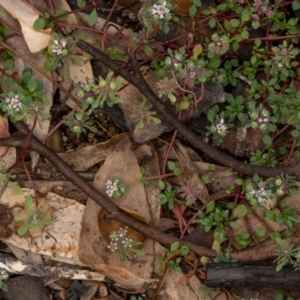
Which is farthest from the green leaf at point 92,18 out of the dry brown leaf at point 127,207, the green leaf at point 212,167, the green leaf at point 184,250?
the green leaf at point 184,250

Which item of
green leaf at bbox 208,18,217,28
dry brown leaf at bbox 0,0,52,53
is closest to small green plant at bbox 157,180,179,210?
green leaf at bbox 208,18,217,28

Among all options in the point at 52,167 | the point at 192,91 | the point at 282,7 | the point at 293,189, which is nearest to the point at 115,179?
the point at 52,167

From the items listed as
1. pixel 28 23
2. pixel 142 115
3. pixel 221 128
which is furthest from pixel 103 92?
Answer: pixel 221 128

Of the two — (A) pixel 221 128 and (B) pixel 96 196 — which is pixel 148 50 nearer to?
(A) pixel 221 128

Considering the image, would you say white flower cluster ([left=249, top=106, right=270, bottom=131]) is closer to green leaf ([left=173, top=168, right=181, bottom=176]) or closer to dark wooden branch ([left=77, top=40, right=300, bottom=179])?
dark wooden branch ([left=77, top=40, right=300, bottom=179])

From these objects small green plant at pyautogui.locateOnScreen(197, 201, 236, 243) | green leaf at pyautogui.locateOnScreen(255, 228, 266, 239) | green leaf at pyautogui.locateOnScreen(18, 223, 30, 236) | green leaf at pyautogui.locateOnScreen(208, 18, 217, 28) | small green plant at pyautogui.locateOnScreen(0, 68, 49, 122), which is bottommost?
green leaf at pyautogui.locateOnScreen(255, 228, 266, 239)
